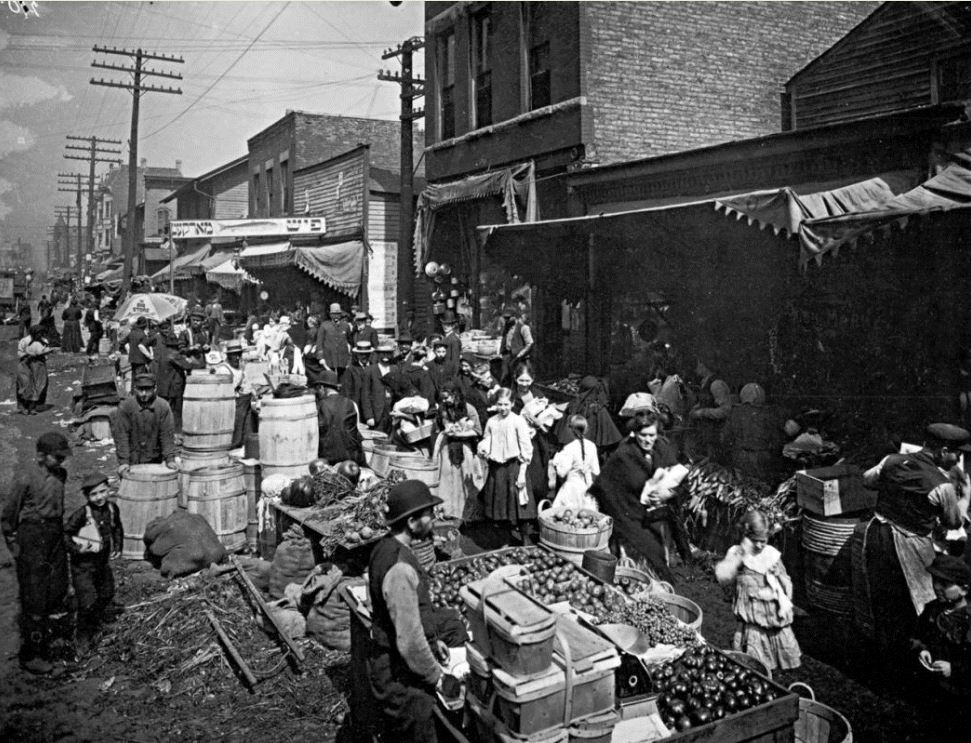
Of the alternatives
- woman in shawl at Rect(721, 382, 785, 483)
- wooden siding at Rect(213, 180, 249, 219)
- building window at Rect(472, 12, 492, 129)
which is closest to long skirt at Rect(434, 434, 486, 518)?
woman in shawl at Rect(721, 382, 785, 483)

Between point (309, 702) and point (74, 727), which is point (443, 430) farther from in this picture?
point (74, 727)

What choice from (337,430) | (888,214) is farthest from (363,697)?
(888,214)

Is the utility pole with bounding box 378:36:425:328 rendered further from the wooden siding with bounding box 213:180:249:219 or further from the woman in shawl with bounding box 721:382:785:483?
the wooden siding with bounding box 213:180:249:219

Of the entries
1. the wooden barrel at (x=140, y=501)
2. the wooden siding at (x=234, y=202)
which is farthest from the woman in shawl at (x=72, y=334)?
the wooden barrel at (x=140, y=501)

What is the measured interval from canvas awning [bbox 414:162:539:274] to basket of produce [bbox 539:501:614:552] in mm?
10298

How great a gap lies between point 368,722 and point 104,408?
12.8m

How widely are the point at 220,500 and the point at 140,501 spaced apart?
95cm

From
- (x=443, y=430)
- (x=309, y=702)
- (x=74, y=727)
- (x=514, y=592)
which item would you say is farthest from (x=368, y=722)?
(x=443, y=430)

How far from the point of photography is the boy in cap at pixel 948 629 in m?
5.03

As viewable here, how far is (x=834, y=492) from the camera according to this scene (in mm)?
7090

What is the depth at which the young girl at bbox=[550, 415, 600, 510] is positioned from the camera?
798 centimetres

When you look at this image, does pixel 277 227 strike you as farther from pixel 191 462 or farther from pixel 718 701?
pixel 718 701

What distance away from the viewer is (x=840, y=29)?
1888 centimetres

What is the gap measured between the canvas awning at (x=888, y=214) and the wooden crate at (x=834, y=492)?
7.74 ft
